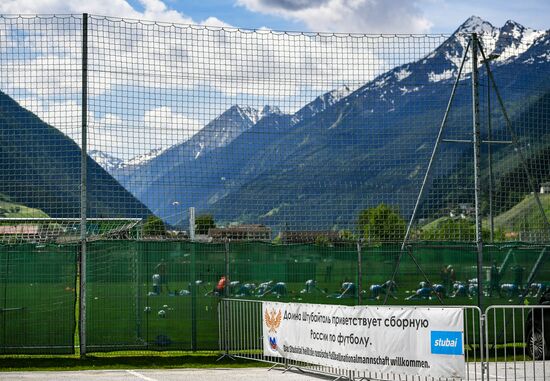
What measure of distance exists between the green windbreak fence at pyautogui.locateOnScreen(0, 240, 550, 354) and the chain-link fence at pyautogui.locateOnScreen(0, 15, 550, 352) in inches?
1.4

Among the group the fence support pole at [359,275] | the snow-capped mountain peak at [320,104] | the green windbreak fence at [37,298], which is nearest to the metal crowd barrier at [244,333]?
the fence support pole at [359,275]

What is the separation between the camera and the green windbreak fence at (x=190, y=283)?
778 inches

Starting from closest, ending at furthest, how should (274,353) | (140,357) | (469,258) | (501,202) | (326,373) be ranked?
(326,373) < (274,353) < (140,357) < (469,258) < (501,202)

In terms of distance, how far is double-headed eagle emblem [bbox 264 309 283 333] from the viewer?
17.9 meters

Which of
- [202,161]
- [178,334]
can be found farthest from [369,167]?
[178,334]

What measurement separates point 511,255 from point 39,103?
10691 mm

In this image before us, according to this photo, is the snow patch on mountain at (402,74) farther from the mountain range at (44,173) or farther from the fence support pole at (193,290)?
the mountain range at (44,173)

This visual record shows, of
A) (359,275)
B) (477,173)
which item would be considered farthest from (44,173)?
(477,173)

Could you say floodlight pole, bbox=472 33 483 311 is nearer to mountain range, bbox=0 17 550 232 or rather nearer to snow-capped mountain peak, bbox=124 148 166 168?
mountain range, bbox=0 17 550 232

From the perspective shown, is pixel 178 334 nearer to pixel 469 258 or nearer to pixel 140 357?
pixel 140 357

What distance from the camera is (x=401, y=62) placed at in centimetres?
2239

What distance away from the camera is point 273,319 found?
18.1m

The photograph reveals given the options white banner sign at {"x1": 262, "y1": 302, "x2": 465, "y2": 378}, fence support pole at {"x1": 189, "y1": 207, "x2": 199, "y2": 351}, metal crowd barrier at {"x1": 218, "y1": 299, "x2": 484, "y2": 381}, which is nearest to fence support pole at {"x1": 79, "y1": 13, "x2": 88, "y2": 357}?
fence support pole at {"x1": 189, "y1": 207, "x2": 199, "y2": 351}

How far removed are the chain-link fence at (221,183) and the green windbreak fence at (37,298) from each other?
0.13ft
